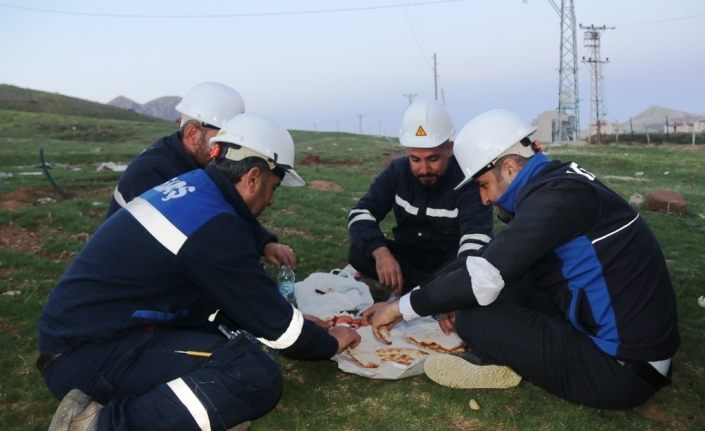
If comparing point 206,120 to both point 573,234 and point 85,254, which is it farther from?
point 573,234

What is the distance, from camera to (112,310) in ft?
9.74

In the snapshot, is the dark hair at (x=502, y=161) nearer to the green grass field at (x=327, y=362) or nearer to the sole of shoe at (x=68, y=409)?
the green grass field at (x=327, y=362)

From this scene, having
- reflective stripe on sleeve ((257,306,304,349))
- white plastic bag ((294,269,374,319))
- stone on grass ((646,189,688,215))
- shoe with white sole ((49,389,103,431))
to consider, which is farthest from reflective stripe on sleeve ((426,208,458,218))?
stone on grass ((646,189,688,215))

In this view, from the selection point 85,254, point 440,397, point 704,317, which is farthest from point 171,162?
point 704,317

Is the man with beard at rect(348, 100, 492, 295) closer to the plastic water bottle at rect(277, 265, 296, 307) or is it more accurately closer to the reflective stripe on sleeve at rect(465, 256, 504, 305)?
the plastic water bottle at rect(277, 265, 296, 307)

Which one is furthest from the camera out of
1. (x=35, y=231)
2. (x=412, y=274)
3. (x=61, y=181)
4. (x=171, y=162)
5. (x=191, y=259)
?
(x=61, y=181)

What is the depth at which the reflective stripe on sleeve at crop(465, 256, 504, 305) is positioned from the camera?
3.02 metres

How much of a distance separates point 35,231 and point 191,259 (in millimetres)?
6621

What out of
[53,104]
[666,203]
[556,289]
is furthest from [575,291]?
[53,104]

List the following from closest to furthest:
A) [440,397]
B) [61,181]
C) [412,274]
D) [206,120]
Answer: [440,397] → [206,120] → [412,274] → [61,181]

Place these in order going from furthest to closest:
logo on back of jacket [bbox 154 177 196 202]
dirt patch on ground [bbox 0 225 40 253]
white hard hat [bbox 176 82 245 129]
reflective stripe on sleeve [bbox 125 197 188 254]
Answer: dirt patch on ground [bbox 0 225 40 253] < white hard hat [bbox 176 82 245 129] < logo on back of jacket [bbox 154 177 196 202] < reflective stripe on sleeve [bbox 125 197 188 254]

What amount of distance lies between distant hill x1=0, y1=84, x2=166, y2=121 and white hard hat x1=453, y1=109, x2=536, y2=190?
57766mm

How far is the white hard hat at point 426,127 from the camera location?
5121 millimetres

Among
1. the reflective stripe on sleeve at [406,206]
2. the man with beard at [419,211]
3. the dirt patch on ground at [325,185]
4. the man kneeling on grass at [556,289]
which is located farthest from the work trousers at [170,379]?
the dirt patch on ground at [325,185]
